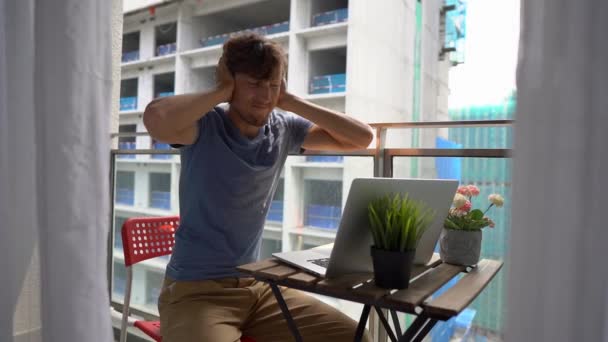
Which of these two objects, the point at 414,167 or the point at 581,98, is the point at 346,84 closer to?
the point at 414,167

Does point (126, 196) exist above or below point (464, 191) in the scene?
below

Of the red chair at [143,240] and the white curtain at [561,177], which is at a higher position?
the white curtain at [561,177]

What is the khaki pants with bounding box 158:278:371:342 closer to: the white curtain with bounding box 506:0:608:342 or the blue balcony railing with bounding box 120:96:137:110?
the white curtain with bounding box 506:0:608:342

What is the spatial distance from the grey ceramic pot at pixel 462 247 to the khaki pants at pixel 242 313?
286 mm

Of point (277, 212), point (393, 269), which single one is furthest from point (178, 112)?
point (277, 212)

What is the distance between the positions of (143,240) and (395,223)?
0.94 metres

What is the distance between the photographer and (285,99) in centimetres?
113

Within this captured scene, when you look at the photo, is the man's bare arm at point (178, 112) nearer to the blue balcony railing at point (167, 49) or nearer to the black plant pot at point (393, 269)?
the black plant pot at point (393, 269)

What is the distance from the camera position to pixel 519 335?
592 mm

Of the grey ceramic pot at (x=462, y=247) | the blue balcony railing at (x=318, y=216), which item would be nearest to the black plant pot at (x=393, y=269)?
the grey ceramic pot at (x=462, y=247)

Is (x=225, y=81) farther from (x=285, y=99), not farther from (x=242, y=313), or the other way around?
(x=242, y=313)

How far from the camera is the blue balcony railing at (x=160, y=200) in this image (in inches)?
517

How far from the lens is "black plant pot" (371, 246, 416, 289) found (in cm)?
74

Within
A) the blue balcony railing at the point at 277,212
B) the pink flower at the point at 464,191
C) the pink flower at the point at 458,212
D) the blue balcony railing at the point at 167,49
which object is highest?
the blue balcony railing at the point at 167,49
